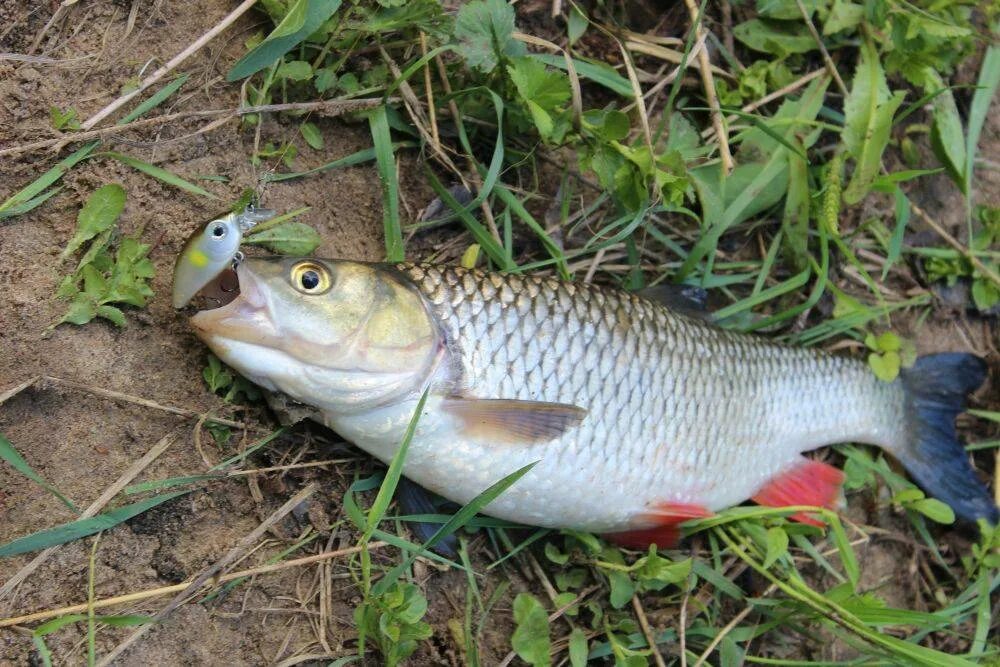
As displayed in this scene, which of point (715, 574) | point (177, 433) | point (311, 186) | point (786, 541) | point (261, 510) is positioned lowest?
point (715, 574)

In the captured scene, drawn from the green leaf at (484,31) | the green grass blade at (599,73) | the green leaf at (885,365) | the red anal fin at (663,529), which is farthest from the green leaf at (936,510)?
the green leaf at (484,31)

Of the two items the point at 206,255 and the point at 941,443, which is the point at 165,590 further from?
the point at 941,443

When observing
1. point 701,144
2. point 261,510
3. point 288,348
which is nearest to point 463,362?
point 288,348

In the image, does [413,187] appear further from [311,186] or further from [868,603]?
[868,603]

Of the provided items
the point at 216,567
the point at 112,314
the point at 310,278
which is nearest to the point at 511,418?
the point at 310,278

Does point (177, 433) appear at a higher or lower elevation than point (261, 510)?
higher

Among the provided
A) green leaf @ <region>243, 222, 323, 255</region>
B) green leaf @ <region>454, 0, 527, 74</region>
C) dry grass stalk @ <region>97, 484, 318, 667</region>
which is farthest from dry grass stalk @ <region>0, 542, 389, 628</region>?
green leaf @ <region>454, 0, 527, 74</region>

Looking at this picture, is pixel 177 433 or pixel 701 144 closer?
pixel 177 433

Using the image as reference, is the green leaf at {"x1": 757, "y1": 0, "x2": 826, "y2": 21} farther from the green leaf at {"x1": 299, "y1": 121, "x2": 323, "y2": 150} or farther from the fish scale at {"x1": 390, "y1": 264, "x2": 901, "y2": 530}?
the green leaf at {"x1": 299, "y1": 121, "x2": 323, "y2": 150}
